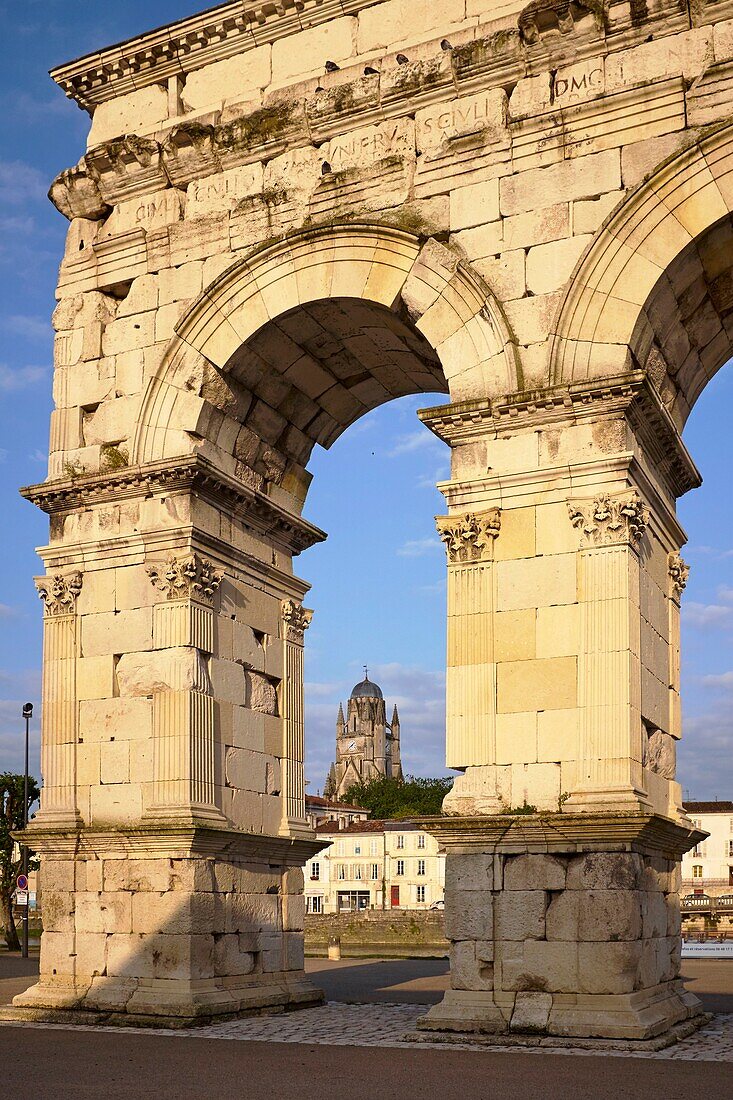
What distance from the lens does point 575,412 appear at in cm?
1377

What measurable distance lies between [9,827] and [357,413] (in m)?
27.6

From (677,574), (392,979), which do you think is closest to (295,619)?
(677,574)

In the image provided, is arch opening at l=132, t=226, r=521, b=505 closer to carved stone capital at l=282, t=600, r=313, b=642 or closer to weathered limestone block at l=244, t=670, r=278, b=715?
carved stone capital at l=282, t=600, r=313, b=642

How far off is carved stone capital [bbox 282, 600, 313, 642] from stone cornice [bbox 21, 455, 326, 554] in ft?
3.30

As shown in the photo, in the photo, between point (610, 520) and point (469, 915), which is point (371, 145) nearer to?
point (610, 520)

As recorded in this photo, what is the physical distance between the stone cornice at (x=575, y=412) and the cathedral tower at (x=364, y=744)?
122222 mm

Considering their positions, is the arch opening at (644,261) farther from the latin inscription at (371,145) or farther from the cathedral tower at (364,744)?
the cathedral tower at (364,744)

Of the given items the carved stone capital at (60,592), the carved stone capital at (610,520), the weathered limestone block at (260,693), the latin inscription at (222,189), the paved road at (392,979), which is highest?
the latin inscription at (222,189)

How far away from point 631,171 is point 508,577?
4.62 metres

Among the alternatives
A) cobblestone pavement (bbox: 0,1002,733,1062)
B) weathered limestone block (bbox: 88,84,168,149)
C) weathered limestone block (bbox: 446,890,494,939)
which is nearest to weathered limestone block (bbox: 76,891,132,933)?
cobblestone pavement (bbox: 0,1002,733,1062)

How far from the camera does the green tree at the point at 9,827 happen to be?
41219 mm

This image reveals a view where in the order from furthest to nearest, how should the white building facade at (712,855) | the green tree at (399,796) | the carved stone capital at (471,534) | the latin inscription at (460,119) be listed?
the green tree at (399,796), the white building facade at (712,855), the latin inscription at (460,119), the carved stone capital at (471,534)

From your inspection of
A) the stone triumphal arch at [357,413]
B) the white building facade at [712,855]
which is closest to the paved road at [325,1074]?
the stone triumphal arch at [357,413]

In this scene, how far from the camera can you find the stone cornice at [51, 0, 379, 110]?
17.0 metres
